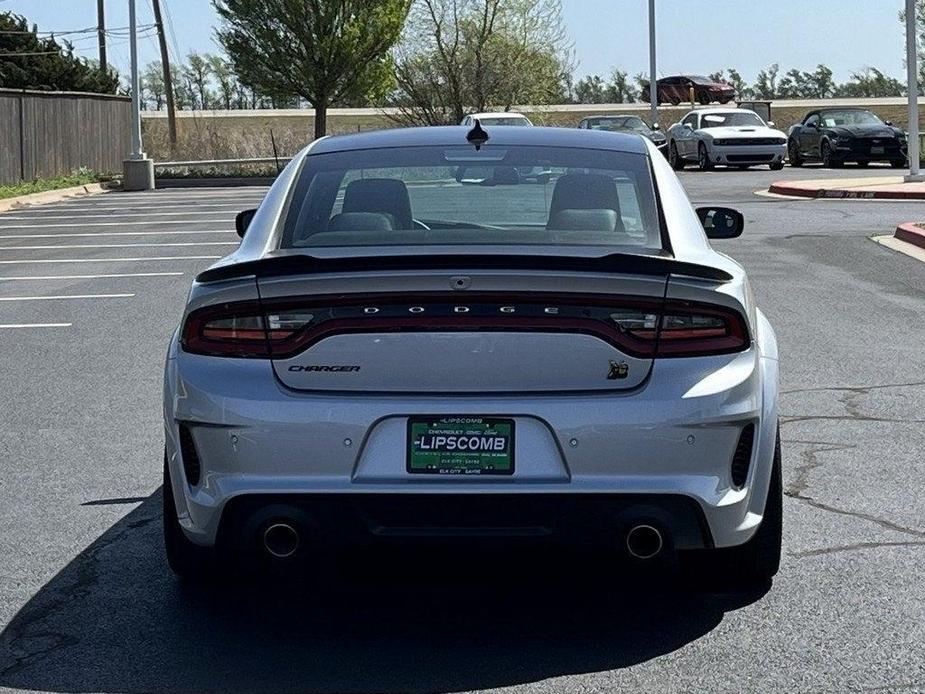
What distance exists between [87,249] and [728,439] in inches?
666

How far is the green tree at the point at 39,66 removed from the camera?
45625 millimetres

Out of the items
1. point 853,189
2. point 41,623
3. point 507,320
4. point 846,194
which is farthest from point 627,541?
point 853,189

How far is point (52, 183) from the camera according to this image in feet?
124

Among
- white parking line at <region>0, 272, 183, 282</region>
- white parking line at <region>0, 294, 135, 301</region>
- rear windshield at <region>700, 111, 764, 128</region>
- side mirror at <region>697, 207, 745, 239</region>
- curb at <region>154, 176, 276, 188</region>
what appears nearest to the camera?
side mirror at <region>697, 207, 745, 239</region>

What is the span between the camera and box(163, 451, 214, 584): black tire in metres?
5.23

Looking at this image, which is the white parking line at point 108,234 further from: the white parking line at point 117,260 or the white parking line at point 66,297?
the white parking line at point 66,297

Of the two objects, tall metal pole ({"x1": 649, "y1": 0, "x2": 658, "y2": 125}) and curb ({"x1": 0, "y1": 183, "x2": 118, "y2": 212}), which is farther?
tall metal pole ({"x1": 649, "y1": 0, "x2": 658, "y2": 125})

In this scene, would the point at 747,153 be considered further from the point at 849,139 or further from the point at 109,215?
the point at 109,215

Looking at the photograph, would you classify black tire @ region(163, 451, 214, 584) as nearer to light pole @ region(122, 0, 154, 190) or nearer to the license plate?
the license plate

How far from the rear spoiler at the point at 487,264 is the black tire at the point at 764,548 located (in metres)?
0.76

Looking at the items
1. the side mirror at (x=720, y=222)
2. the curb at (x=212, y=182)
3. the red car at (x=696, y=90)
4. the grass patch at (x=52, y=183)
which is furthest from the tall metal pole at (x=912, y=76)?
the red car at (x=696, y=90)

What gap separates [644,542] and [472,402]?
64cm

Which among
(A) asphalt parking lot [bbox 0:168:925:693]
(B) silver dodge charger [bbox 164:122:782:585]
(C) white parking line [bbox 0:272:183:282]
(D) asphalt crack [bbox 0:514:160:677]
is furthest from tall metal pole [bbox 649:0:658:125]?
(B) silver dodge charger [bbox 164:122:782:585]

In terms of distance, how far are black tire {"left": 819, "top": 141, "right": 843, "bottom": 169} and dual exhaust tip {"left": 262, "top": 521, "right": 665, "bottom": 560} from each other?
34862 millimetres
